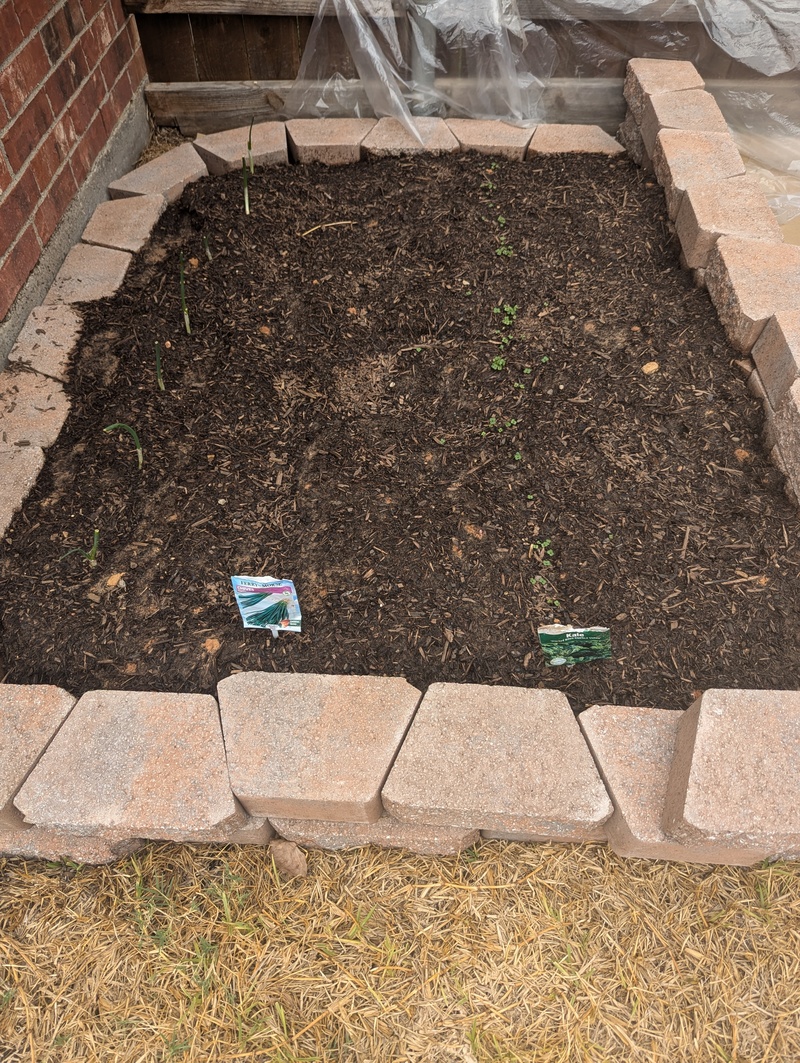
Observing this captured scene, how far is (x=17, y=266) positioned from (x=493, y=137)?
6.58 ft

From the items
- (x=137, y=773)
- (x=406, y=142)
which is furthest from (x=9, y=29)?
(x=137, y=773)

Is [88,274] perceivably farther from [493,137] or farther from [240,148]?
[493,137]

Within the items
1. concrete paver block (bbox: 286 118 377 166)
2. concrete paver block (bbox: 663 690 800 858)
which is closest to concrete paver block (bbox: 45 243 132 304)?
concrete paver block (bbox: 286 118 377 166)

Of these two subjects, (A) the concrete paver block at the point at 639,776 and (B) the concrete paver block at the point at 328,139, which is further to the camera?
(B) the concrete paver block at the point at 328,139

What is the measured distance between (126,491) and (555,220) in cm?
191

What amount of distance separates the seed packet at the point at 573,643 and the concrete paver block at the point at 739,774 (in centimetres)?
24

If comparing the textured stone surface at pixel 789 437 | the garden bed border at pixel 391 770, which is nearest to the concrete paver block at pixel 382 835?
the garden bed border at pixel 391 770

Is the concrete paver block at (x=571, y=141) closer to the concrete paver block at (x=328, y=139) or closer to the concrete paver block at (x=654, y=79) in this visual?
the concrete paver block at (x=654, y=79)

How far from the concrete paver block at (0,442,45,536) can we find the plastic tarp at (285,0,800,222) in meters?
2.14

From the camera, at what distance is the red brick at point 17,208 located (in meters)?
2.20

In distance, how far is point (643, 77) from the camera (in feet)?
9.74

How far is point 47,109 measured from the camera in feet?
7.95

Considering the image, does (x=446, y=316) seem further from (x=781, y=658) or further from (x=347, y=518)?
(x=781, y=658)

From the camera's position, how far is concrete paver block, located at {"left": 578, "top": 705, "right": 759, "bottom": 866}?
1424mm
